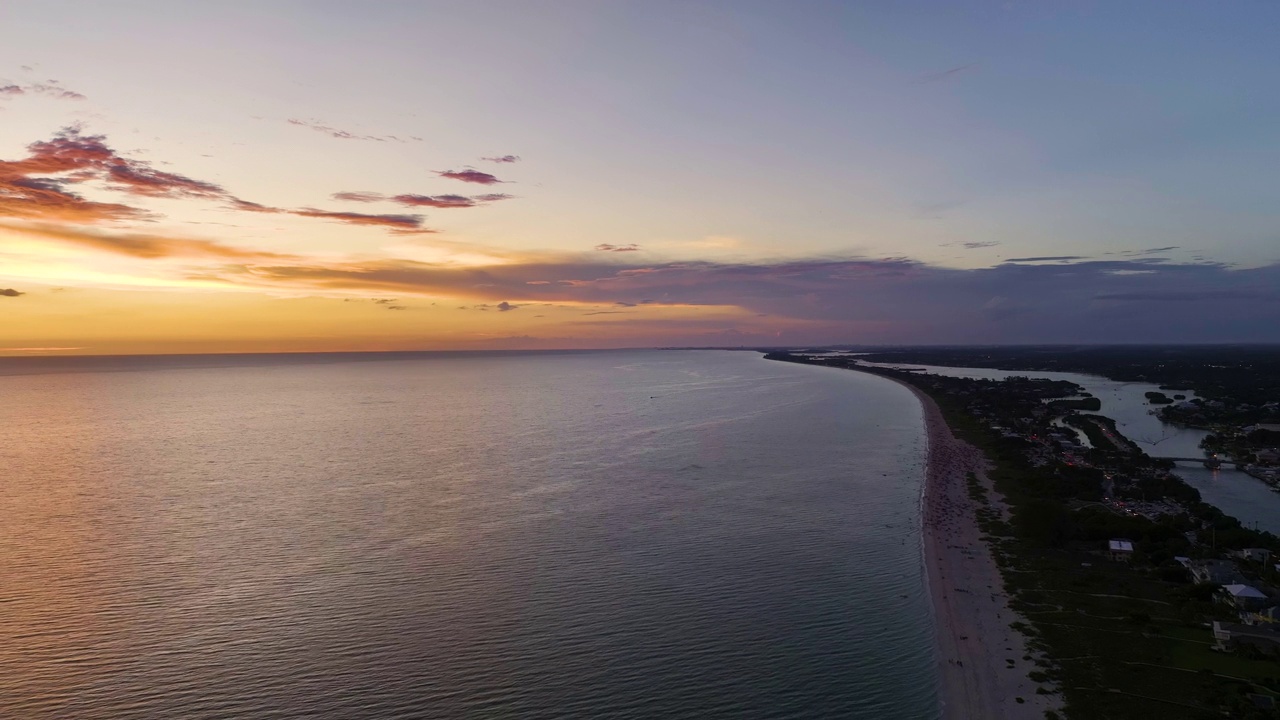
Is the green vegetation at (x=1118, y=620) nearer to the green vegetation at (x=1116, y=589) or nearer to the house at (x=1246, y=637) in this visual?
the green vegetation at (x=1116, y=589)

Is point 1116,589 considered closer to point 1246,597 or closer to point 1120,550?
point 1246,597

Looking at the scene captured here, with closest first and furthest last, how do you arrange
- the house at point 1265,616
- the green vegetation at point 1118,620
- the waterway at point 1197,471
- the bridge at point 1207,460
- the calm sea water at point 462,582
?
the green vegetation at point 1118,620 → the calm sea water at point 462,582 → the house at point 1265,616 → the waterway at point 1197,471 → the bridge at point 1207,460

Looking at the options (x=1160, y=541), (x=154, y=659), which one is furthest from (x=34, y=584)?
(x=1160, y=541)

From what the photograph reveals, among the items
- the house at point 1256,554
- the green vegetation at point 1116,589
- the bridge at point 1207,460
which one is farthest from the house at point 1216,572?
the bridge at point 1207,460

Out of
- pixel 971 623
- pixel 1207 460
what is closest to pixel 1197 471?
pixel 1207 460

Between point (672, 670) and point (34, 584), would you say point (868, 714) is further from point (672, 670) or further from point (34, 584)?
point (34, 584)

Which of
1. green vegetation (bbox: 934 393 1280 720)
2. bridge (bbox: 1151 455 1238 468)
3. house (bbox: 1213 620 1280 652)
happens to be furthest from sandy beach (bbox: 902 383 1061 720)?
bridge (bbox: 1151 455 1238 468)
